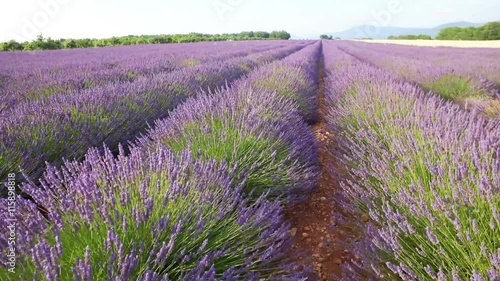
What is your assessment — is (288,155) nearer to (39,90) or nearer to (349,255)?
(349,255)

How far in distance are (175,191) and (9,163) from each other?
1449mm

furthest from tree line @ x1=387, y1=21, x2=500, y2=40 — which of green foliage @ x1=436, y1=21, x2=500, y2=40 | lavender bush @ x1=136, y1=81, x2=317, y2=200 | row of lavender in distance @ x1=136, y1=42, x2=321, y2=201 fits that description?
lavender bush @ x1=136, y1=81, x2=317, y2=200

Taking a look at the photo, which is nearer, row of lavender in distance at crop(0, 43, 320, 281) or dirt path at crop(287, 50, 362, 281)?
row of lavender in distance at crop(0, 43, 320, 281)

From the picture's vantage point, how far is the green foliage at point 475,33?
130 ft

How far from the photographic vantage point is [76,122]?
286cm

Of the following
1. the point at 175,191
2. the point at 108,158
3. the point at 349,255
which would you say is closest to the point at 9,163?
the point at 108,158

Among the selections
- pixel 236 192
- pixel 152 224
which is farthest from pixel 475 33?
pixel 152 224

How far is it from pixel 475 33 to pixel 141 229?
52388mm

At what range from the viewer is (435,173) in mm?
1568

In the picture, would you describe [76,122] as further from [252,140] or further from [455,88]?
[455,88]

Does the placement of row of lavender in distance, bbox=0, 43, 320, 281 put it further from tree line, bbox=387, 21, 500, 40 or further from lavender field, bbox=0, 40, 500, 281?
tree line, bbox=387, 21, 500, 40

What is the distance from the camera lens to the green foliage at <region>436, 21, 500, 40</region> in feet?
130

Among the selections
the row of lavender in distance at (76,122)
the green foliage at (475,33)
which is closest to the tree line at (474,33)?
the green foliage at (475,33)

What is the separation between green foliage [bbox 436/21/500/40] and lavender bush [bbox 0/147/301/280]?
1931 inches
